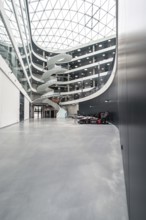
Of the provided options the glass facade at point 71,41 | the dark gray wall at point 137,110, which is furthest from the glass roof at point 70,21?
the dark gray wall at point 137,110

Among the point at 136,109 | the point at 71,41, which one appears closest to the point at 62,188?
the point at 136,109

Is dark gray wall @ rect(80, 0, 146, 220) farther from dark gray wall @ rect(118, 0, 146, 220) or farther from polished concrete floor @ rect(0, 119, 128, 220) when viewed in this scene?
polished concrete floor @ rect(0, 119, 128, 220)

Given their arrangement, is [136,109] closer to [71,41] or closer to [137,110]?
[137,110]

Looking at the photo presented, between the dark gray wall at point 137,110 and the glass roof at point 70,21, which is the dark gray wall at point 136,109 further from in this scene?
the glass roof at point 70,21

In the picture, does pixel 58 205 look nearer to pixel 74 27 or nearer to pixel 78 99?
pixel 78 99

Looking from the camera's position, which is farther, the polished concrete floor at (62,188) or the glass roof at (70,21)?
the glass roof at (70,21)

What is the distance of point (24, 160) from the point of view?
15.2 feet

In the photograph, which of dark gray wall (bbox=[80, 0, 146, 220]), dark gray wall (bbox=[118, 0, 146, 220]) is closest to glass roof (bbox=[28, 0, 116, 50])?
dark gray wall (bbox=[80, 0, 146, 220])

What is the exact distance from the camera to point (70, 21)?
3878 cm

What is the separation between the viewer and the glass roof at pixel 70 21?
3388 cm

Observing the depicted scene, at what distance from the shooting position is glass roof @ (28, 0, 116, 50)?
33.9 m

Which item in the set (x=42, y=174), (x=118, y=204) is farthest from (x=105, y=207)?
(x=42, y=174)

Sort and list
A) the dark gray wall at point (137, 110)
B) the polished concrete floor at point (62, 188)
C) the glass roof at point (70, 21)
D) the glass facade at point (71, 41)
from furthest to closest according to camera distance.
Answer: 1. the glass facade at point (71, 41)
2. the glass roof at point (70, 21)
3. the polished concrete floor at point (62, 188)
4. the dark gray wall at point (137, 110)

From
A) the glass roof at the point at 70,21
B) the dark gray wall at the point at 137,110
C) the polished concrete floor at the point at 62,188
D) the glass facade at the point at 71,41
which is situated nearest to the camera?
the dark gray wall at the point at 137,110
